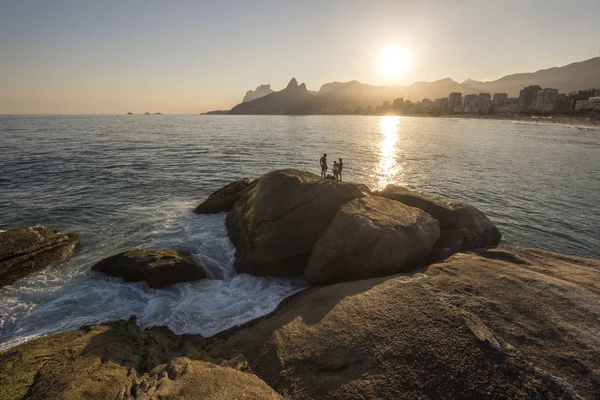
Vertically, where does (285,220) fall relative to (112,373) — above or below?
above

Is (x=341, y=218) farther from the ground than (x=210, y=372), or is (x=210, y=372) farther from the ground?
(x=341, y=218)

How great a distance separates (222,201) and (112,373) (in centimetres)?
1642

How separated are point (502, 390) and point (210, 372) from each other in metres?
6.58

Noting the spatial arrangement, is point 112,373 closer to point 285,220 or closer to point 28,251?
point 285,220

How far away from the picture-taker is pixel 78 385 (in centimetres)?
671

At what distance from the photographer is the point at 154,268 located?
44.1 feet

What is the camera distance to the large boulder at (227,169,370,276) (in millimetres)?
14344

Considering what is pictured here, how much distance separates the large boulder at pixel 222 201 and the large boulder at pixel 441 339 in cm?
1378

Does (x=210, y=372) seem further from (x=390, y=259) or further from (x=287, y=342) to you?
A: (x=390, y=259)

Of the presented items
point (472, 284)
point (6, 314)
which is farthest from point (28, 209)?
point (472, 284)

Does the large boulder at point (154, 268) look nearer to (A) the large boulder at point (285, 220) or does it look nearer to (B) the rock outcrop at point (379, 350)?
(A) the large boulder at point (285, 220)

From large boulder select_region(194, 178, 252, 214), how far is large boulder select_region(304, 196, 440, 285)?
12.0 metres

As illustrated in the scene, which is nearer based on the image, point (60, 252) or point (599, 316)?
point (599, 316)

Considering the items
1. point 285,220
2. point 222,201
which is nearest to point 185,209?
point 222,201
